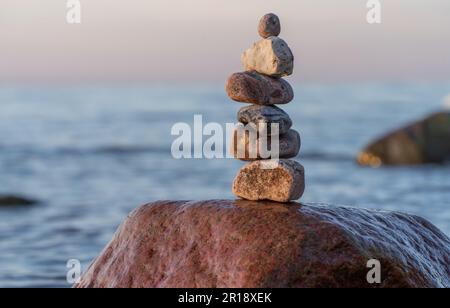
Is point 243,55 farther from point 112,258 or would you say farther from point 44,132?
point 44,132

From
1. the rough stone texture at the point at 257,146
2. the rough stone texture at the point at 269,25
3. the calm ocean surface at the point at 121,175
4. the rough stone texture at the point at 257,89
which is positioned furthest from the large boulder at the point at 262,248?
the calm ocean surface at the point at 121,175

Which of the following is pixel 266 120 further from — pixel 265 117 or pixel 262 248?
pixel 262 248

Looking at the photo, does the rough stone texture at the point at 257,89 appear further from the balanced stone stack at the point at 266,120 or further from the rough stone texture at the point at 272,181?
the rough stone texture at the point at 272,181

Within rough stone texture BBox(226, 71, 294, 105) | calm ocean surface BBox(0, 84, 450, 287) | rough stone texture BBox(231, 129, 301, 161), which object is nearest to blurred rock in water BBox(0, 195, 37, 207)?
calm ocean surface BBox(0, 84, 450, 287)

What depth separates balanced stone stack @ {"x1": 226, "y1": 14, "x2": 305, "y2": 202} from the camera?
6395 mm

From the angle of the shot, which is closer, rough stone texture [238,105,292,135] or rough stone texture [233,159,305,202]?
rough stone texture [233,159,305,202]

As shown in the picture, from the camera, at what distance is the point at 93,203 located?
1720cm

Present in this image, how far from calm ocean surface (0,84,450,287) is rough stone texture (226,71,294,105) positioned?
174 inches

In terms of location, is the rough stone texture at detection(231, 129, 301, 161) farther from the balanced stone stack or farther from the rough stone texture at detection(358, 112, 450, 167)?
the rough stone texture at detection(358, 112, 450, 167)

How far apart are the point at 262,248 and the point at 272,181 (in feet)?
2.04

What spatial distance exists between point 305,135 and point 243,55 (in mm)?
24486

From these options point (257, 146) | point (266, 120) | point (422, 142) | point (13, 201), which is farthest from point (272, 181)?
point (422, 142)

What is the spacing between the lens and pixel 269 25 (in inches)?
256
